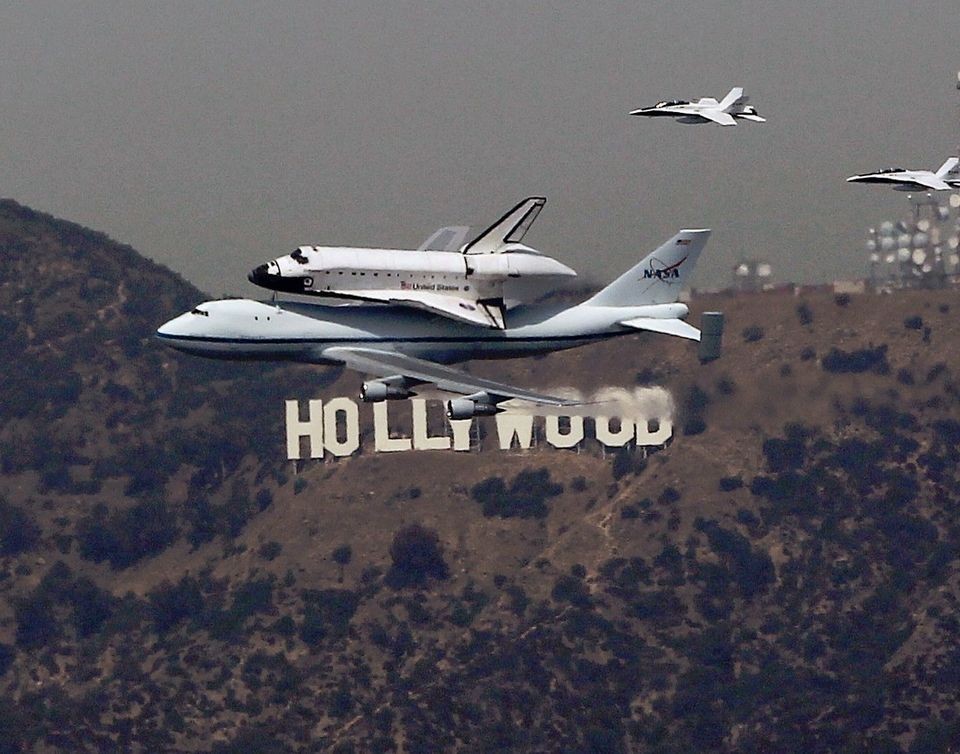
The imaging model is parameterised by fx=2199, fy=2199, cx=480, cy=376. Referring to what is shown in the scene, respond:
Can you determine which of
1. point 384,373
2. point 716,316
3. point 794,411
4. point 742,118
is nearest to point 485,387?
point 384,373

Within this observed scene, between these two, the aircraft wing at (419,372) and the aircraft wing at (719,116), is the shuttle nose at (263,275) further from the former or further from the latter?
the aircraft wing at (719,116)

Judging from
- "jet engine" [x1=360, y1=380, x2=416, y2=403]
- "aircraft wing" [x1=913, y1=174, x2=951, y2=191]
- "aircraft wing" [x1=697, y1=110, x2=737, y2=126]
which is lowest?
"jet engine" [x1=360, y1=380, x2=416, y2=403]

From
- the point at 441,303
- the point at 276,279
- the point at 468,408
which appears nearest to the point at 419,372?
the point at 468,408

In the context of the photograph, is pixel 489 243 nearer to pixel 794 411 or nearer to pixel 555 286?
pixel 555 286

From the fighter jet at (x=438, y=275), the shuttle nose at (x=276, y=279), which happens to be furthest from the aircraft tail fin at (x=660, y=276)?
the shuttle nose at (x=276, y=279)

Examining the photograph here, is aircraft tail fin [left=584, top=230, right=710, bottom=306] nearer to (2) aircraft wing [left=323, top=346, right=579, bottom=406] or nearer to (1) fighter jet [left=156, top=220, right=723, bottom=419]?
(1) fighter jet [left=156, top=220, right=723, bottom=419]

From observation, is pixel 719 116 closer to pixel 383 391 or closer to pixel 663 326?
pixel 663 326

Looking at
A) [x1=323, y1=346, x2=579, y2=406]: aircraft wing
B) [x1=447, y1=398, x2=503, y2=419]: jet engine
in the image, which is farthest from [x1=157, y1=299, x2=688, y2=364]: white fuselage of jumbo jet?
[x1=447, y1=398, x2=503, y2=419]: jet engine
